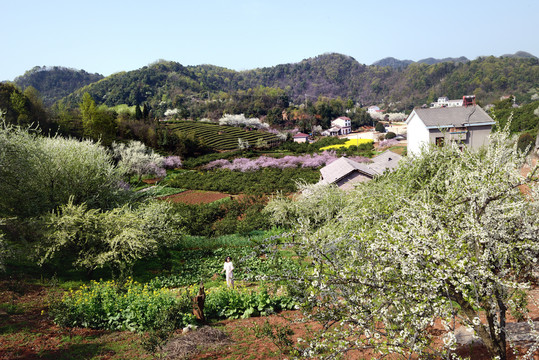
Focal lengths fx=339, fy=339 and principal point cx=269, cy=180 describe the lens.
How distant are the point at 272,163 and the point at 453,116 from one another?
97.8 feet

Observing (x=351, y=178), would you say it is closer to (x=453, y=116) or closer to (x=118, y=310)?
(x=453, y=116)

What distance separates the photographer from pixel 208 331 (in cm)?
990

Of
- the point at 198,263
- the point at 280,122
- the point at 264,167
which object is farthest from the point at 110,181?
the point at 280,122

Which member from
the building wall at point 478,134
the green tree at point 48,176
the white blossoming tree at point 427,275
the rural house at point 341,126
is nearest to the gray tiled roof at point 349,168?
the building wall at point 478,134

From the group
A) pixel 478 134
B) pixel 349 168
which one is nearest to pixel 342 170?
pixel 349 168

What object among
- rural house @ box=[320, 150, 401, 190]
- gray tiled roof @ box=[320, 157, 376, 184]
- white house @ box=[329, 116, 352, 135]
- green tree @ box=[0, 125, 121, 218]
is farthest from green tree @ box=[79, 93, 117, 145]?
white house @ box=[329, 116, 352, 135]

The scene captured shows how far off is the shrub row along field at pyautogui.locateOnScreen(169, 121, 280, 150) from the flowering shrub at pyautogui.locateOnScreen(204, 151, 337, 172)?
1758cm

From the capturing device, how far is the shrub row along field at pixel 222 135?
79000 mm

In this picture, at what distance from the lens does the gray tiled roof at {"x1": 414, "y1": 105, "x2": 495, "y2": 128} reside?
33938 mm

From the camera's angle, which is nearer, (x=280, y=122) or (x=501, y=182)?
(x=501, y=182)

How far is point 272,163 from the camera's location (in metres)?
58.2

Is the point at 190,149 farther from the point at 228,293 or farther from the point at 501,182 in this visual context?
the point at 501,182

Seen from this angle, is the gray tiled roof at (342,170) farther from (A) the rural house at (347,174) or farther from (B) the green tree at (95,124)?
(B) the green tree at (95,124)

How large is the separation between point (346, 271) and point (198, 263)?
15661 mm
